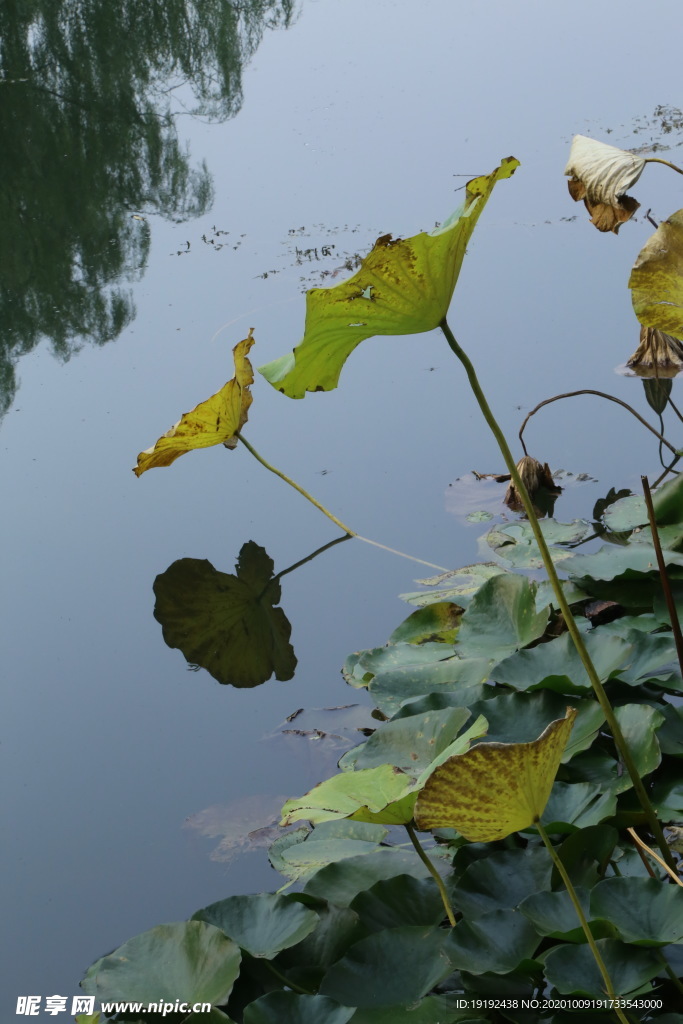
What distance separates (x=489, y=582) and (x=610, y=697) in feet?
0.76

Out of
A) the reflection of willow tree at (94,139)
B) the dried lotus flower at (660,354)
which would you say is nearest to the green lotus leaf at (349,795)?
the dried lotus flower at (660,354)

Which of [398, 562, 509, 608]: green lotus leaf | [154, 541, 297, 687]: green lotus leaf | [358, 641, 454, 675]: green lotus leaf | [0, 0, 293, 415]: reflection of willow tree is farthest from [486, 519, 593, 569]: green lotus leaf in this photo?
[0, 0, 293, 415]: reflection of willow tree

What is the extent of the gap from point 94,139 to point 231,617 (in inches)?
104

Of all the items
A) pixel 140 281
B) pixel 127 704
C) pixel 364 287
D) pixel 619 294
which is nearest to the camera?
pixel 364 287

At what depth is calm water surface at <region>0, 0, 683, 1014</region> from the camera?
4.27 feet

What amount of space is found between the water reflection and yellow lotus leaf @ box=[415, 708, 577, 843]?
2.46 feet

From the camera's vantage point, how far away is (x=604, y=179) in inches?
39.2

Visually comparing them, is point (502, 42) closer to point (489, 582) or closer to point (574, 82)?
point (574, 82)

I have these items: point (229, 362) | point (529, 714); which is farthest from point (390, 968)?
point (229, 362)

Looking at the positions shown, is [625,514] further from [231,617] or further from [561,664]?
[231,617]

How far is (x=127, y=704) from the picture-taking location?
1457mm

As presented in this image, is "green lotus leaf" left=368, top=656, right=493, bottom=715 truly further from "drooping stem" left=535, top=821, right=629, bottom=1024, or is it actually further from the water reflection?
"drooping stem" left=535, top=821, right=629, bottom=1024

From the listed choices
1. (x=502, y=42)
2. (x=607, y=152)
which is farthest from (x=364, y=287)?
(x=502, y=42)

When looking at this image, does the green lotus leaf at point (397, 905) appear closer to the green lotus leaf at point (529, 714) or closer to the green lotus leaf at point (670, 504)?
the green lotus leaf at point (529, 714)
